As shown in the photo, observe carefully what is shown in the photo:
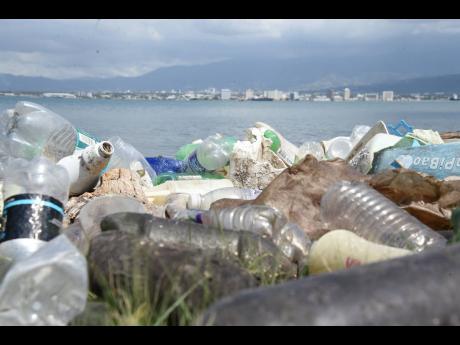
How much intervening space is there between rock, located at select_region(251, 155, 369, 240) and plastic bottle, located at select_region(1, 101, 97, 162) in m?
2.34

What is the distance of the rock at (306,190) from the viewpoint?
13.5 feet

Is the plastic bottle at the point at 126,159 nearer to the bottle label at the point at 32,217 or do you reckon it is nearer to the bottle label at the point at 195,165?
the bottle label at the point at 195,165

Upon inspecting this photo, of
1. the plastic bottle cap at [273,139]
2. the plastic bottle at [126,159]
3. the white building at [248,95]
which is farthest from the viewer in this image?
the white building at [248,95]

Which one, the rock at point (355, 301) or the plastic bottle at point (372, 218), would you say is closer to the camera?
the rock at point (355, 301)

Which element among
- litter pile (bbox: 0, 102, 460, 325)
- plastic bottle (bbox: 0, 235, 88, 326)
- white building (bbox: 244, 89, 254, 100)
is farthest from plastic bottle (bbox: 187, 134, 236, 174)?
white building (bbox: 244, 89, 254, 100)

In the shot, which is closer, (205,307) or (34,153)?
(205,307)

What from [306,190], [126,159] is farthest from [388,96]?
[306,190]

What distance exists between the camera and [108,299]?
2.58 m

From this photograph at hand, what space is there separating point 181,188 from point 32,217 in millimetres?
2330

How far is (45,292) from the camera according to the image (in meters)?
2.48

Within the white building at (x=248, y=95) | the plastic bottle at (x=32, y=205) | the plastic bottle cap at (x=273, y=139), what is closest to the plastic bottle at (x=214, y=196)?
the plastic bottle at (x=32, y=205)
